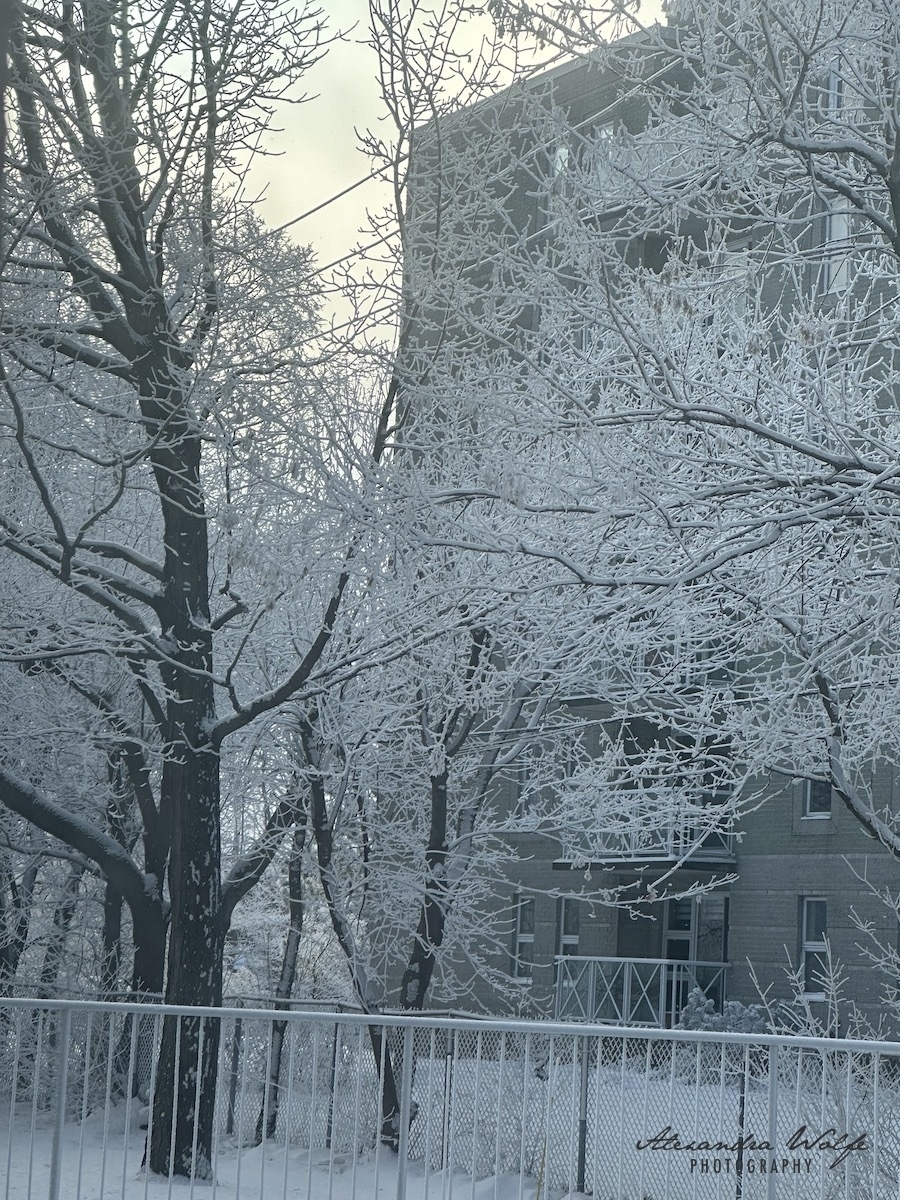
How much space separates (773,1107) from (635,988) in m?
22.9

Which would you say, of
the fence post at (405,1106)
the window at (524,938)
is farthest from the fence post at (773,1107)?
the window at (524,938)

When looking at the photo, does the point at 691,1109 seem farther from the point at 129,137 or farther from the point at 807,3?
the point at 129,137

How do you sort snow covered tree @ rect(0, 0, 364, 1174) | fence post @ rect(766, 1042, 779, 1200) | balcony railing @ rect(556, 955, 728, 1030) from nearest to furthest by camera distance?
fence post @ rect(766, 1042, 779, 1200) < snow covered tree @ rect(0, 0, 364, 1174) < balcony railing @ rect(556, 955, 728, 1030)

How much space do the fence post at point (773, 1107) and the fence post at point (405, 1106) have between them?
1671 mm

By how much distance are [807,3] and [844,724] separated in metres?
5.34

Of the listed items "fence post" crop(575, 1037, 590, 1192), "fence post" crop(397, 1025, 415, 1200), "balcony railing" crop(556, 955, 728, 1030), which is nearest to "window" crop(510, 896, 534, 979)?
"balcony railing" crop(556, 955, 728, 1030)

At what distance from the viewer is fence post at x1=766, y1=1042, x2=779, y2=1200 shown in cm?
674

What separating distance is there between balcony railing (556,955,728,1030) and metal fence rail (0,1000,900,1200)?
19953 mm

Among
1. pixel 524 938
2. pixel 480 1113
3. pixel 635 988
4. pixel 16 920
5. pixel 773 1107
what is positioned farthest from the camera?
pixel 524 938

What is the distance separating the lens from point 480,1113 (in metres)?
7.64

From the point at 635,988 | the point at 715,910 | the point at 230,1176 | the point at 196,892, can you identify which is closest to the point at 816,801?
the point at 715,910

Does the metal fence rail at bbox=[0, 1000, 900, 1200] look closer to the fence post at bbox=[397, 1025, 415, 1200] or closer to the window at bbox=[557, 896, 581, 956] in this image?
the fence post at bbox=[397, 1025, 415, 1200]

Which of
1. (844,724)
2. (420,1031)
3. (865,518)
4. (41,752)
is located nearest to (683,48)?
(865,518)

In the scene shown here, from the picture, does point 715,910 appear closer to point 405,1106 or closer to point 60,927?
point 60,927
